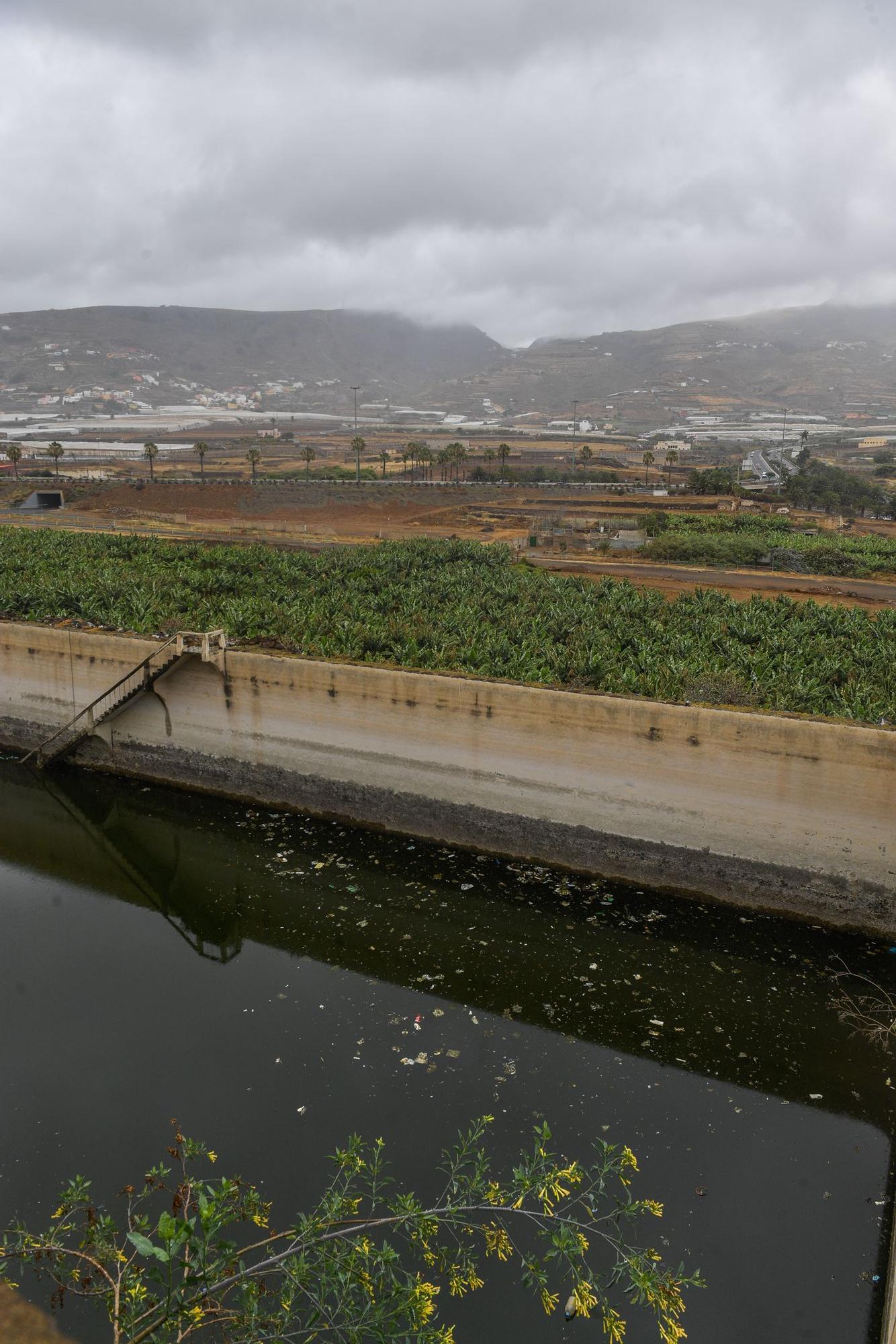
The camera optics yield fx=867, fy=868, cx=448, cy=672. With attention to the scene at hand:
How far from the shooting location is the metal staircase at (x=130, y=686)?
23188 mm

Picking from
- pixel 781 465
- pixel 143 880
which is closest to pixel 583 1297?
pixel 143 880

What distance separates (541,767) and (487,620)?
8444mm

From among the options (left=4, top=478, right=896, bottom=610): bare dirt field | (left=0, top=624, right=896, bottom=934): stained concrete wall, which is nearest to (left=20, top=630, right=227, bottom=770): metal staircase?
(left=0, top=624, right=896, bottom=934): stained concrete wall

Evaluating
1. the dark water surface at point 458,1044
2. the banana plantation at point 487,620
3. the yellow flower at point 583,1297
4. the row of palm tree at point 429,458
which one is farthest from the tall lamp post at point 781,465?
the yellow flower at point 583,1297

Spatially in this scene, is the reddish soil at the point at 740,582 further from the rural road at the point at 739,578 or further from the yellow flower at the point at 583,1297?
the yellow flower at the point at 583,1297

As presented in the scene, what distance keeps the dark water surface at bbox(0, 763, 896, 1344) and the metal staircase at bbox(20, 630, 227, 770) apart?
4495mm

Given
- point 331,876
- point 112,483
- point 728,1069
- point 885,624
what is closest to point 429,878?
point 331,876

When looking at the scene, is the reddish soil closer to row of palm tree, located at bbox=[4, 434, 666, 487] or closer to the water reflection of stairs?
the water reflection of stairs

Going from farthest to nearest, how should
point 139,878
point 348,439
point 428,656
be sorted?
point 348,439, point 428,656, point 139,878

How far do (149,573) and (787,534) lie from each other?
37.9m

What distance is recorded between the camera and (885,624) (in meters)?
26.4

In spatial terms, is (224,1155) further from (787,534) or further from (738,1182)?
(787,534)

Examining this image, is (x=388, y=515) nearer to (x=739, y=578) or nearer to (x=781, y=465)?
(x=739, y=578)

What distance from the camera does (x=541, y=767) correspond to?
66.3 feet
